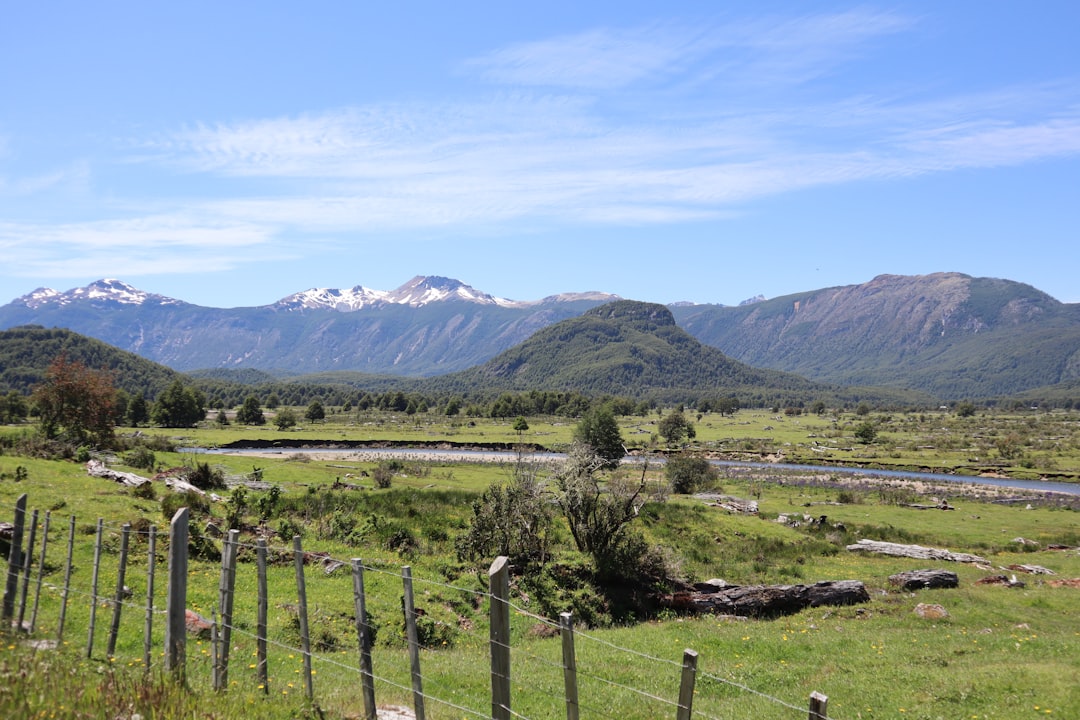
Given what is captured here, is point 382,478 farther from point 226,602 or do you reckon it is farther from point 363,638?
point 363,638

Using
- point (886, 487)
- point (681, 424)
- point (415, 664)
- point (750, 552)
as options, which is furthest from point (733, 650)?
point (681, 424)

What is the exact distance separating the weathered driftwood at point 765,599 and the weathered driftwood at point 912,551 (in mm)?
12418

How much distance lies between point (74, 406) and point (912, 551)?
57.5 metres

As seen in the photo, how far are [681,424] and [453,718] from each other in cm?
11484

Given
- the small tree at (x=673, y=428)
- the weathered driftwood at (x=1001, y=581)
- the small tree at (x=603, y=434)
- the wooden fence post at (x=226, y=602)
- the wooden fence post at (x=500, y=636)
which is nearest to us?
the wooden fence post at (x=500, y=636)

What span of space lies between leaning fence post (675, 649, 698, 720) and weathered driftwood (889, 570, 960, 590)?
81.3 ft

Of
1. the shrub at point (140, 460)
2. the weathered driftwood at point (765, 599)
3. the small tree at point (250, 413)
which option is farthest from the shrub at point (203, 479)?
the small tree at point (250, 413)

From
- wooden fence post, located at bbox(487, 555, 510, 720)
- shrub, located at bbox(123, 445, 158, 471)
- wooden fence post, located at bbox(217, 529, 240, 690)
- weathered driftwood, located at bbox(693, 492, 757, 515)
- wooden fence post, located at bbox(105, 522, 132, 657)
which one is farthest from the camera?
weathered driftwood, located at bbox(693, 492, 757, 515)

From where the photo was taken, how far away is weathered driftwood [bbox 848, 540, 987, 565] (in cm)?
3500

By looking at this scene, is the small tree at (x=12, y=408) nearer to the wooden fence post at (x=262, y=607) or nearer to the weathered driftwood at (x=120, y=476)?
the weathered driftwood at (x=120, y=476)

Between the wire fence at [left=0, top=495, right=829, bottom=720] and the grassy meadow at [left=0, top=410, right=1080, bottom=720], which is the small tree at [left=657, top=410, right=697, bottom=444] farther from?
the wire fence at [left=0, top=495, right=829, bottom=720]

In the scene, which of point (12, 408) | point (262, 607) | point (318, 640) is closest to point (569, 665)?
point (262, 607)

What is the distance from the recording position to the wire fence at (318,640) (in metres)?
8.65

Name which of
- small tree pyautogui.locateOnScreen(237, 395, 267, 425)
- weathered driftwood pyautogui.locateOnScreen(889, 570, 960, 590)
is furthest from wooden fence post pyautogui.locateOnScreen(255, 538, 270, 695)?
small tree pyautogui.locateOnScreen(237, 395, 267, 425)
